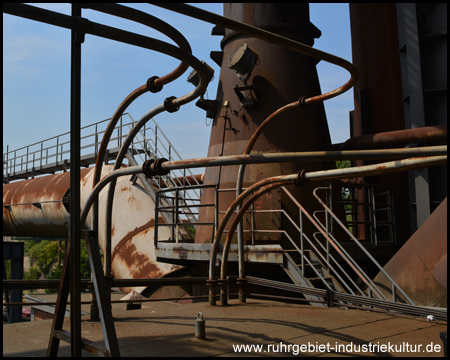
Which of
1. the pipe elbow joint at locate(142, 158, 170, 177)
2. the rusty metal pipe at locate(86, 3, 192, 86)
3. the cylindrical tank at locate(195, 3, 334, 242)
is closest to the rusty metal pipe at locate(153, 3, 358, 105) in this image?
the rusty metal pipe at locate(86, 3, 192, 86)

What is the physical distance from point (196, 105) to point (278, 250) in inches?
176

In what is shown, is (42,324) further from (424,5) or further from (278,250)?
(424,5)

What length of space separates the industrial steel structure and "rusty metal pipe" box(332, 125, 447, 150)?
0.03 m

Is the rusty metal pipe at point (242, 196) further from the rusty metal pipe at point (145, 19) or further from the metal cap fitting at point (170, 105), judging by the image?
the rusty metal pipe at point (145, 19)

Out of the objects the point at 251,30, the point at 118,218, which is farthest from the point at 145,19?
the point at 118,218

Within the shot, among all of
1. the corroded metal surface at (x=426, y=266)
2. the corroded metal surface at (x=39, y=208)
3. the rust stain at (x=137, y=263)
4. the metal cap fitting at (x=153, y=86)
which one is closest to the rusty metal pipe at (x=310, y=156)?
the metal cap fitting at (x=153, y=86)

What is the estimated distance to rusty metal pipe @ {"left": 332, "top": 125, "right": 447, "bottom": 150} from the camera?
966 cm

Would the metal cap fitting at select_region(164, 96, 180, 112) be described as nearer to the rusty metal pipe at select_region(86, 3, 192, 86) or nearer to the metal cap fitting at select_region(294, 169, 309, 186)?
the rusty metal pipe at select_region(86, 3, 192, 86)

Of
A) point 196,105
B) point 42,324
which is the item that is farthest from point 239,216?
point 196,105

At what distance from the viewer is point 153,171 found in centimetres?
387

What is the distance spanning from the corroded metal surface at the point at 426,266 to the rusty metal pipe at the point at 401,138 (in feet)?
9.77

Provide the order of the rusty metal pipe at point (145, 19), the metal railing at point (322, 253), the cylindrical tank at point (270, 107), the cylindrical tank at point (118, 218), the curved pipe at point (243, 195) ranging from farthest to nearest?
A: the cylindrical tank at point (118, 218) → the cylindrical tank at point (270, 107) → the metal railing at point (322, 253) → the curved pipe at point (243, 195) → the rusty metal pipe at point (145, 19)

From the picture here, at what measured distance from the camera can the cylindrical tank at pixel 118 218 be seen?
13.1 m

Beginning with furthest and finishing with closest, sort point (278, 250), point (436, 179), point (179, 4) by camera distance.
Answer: point (436, 179)
point (278, 250)
point (179, 4)
